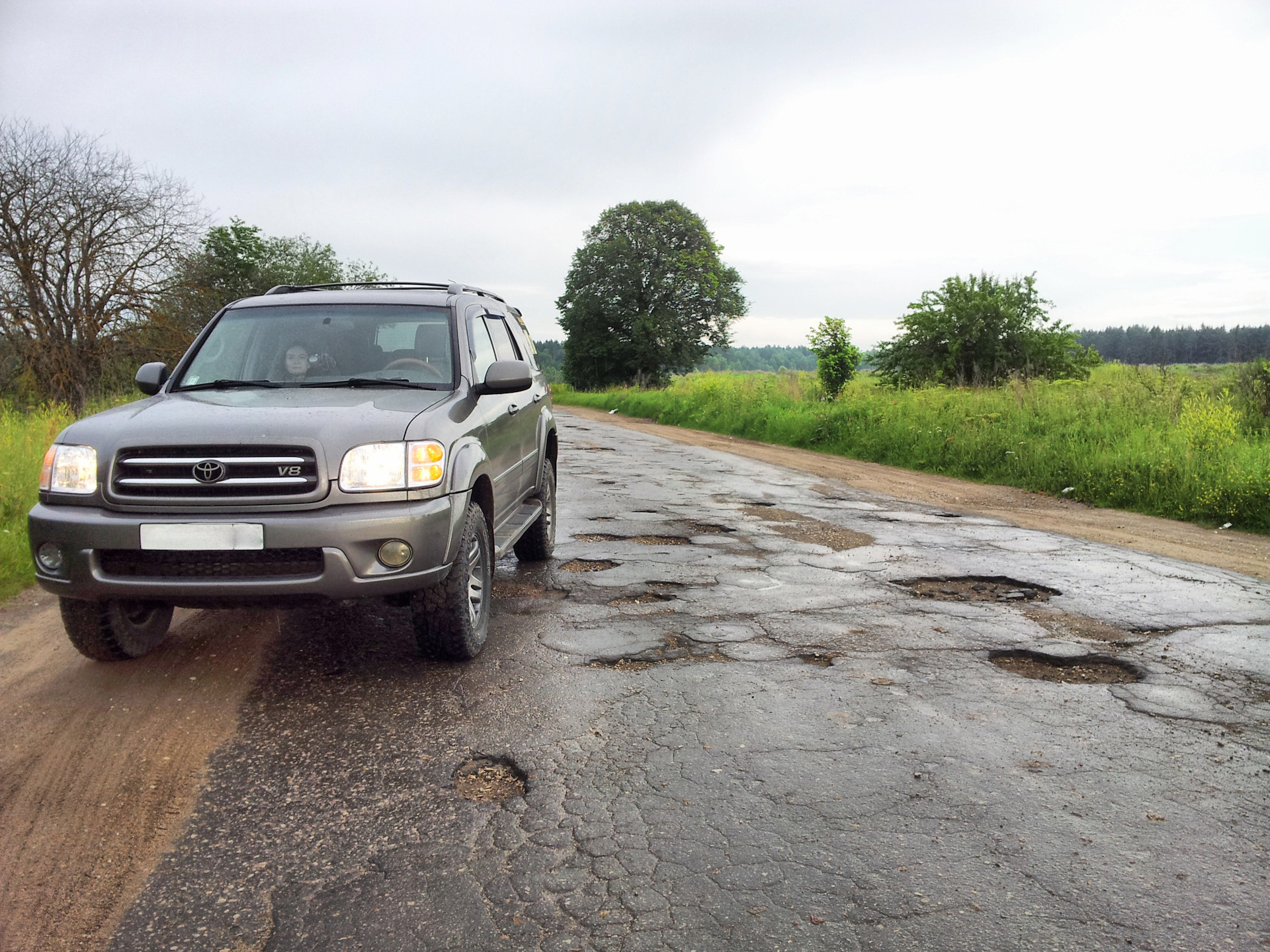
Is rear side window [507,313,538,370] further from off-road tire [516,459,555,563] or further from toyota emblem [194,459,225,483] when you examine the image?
toyota emblem [194,459,225,483]

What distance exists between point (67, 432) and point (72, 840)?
195 cm

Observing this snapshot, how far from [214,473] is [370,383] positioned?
113 centimetres

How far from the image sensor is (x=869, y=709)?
3.64m

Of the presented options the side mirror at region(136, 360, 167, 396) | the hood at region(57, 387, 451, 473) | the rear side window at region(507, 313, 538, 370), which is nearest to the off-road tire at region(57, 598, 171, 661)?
the hood at region(57, 387, 451, 473)

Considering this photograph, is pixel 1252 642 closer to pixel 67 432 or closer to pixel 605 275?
pixel 67 432

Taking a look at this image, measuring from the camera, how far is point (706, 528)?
7.81 metres

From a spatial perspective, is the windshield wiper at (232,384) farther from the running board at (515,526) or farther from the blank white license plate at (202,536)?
the running board at (515,526)

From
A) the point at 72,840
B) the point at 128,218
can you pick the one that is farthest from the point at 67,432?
the point at 128,218

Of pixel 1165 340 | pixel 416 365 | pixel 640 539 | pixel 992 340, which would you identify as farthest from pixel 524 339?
pixel 1165 340

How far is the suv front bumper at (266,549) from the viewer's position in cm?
353

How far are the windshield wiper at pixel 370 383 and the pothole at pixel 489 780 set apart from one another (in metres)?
2.15

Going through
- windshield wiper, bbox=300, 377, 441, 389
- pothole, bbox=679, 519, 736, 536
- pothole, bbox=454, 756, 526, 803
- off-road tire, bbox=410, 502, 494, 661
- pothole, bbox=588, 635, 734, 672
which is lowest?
pothole, bbox=454, 756, 526, 803

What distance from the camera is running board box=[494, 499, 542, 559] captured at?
4.86 m

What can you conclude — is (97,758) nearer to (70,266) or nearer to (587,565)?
(587,565)
